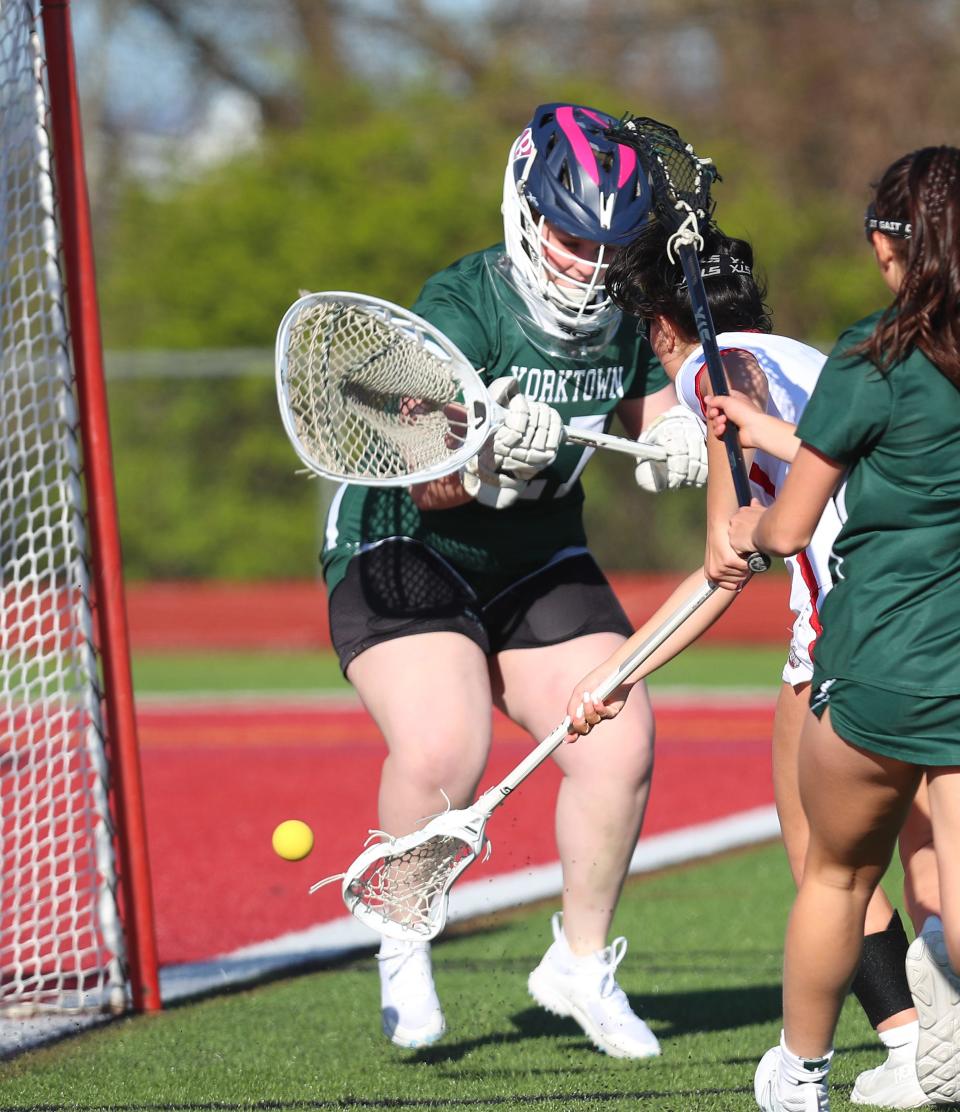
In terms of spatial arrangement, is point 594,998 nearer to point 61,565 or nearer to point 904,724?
point 904,724

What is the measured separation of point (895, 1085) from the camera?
3641 mm

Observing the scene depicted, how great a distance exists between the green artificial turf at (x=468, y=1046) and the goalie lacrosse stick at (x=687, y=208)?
143 centimetres

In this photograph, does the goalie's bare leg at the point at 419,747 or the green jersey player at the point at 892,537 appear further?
the goalie's bare leg at the point at 419,747

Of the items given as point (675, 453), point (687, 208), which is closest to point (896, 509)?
point (687, 208)

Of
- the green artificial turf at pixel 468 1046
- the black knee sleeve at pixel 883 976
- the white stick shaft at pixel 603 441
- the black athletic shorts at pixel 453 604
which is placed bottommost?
the green artificial turf at pixel 468 1046

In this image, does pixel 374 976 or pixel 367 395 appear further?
pixel 374 976

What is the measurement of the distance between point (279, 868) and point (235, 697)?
21.4ft

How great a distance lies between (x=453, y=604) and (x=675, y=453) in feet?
2.40

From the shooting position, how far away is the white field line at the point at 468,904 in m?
5.09

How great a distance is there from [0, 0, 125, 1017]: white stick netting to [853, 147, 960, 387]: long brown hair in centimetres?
273

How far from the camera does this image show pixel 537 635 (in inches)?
175

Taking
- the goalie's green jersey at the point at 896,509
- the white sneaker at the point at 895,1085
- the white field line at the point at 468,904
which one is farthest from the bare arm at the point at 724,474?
the white field line at the point at 468,904

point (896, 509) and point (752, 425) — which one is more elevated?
point (752, 425)

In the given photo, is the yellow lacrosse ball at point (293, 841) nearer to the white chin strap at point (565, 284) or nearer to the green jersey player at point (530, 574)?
the green jersey player at point (530, 574)
